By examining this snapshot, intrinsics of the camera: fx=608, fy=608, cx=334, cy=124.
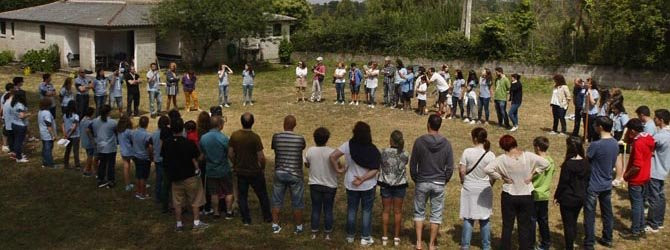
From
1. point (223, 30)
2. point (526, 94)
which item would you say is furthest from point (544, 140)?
point (223, 30)

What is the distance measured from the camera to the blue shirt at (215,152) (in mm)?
7785

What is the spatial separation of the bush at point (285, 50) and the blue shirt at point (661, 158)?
2559 cm

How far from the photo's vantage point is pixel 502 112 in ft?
49.7

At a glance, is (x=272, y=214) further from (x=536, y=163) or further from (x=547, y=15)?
(x=547, y=15)

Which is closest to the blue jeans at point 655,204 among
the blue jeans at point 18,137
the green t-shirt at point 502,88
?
the green t-shirt at point 502,88

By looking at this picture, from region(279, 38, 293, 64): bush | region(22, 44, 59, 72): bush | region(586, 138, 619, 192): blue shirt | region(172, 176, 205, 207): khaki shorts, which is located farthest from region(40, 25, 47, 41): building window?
region(586, 138, 619, 192): blue shirt

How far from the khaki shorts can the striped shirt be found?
1176 millimetres

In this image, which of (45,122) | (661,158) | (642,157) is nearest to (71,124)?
(45,122)

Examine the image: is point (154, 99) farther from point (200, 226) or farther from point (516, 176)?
point (516, 176)

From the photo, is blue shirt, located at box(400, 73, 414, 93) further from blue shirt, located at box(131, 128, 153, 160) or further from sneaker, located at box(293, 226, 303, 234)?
sneaker, located at box(293, 226, 303, 234)

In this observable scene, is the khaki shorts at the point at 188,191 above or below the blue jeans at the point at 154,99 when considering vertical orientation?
below

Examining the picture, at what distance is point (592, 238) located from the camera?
7461 mm

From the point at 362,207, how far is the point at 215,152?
2.01 m

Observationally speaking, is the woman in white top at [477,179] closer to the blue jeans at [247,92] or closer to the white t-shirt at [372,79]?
the white t-shirt at [372,79]
